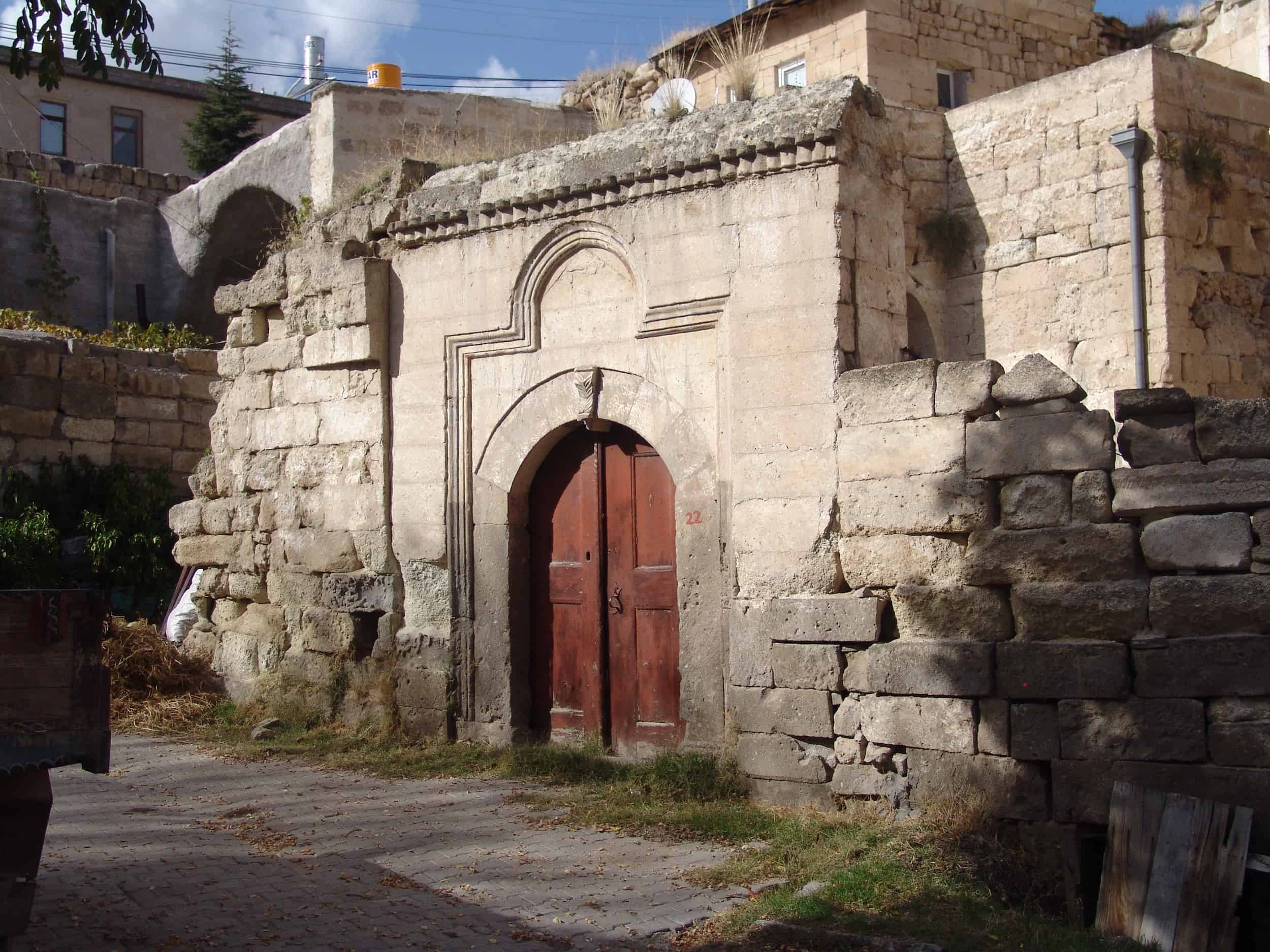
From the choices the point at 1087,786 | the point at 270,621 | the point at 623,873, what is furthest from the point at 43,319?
the point at 1087,786

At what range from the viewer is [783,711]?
6.14 metres

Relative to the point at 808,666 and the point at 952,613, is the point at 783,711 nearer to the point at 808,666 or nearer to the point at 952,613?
the point at 808,666

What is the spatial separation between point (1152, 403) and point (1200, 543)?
1.97ft

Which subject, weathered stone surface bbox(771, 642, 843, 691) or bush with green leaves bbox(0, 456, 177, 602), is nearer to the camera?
weathered stone surface bbox(771, 642, 843, 691)

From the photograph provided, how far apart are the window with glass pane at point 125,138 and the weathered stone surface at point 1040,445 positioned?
2147 centimetres

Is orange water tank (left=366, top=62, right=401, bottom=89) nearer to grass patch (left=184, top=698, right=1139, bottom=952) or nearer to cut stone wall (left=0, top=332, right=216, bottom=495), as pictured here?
cut stone wall (left=0, top=332, right=216, bottom=495)

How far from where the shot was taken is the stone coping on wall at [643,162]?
6.41 m

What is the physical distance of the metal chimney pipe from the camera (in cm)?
816

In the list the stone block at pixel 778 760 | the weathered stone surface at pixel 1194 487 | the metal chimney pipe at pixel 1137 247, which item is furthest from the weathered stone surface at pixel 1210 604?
the metal chimney pipe at pixel 1137 247

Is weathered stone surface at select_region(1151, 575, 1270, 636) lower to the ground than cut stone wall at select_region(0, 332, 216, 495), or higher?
lower

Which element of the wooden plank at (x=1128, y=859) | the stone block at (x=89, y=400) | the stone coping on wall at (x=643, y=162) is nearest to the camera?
the wooden plank at (x=1128, y=859)

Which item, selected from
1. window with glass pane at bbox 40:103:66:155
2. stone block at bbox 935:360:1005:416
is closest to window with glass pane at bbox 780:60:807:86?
stone block at bbox 935:360:1005:416

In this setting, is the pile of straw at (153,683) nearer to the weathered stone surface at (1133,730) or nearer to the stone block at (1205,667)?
the weathered stone surface at (1133,730)

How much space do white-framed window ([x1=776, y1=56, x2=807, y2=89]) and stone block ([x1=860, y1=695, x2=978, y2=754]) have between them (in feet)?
36.3
